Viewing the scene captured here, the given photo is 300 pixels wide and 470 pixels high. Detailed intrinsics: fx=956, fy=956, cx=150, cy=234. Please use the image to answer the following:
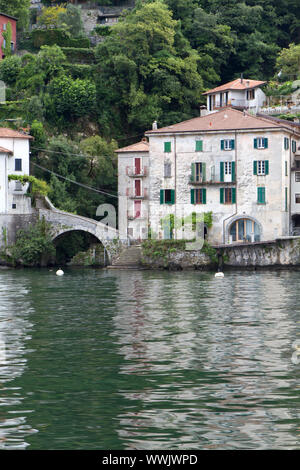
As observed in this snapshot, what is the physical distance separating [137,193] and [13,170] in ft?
32.1

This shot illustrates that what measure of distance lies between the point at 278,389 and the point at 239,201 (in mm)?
48975

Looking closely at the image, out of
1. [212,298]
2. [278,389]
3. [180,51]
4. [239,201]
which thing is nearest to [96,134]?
[180,51]

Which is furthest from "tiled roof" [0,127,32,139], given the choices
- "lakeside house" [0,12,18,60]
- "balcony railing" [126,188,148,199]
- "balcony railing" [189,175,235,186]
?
"lakeside house" [0,12,18,60]

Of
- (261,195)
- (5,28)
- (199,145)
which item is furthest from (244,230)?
(5,28)

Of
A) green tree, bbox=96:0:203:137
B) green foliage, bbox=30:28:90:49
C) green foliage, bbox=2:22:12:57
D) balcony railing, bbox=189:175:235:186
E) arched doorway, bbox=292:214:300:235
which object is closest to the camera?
balcony railing, bbox=189:175:235:186

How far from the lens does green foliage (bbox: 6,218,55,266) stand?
69.6m

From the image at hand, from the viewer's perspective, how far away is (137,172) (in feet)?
245

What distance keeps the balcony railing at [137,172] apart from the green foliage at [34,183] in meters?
6.89

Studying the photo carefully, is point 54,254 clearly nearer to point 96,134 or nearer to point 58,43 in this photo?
point 96,134

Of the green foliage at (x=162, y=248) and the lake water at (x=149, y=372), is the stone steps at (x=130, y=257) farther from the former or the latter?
the lake water at (x=149, y=372)

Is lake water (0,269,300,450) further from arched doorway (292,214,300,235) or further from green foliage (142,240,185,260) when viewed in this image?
arched doorway (292,214,300,235)

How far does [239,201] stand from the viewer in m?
68.9

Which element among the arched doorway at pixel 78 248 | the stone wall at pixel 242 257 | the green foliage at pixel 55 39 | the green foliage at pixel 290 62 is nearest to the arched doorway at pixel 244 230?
the stone wall at pixel 242 257

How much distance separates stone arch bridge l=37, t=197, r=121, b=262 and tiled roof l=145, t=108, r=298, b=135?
7.97m
